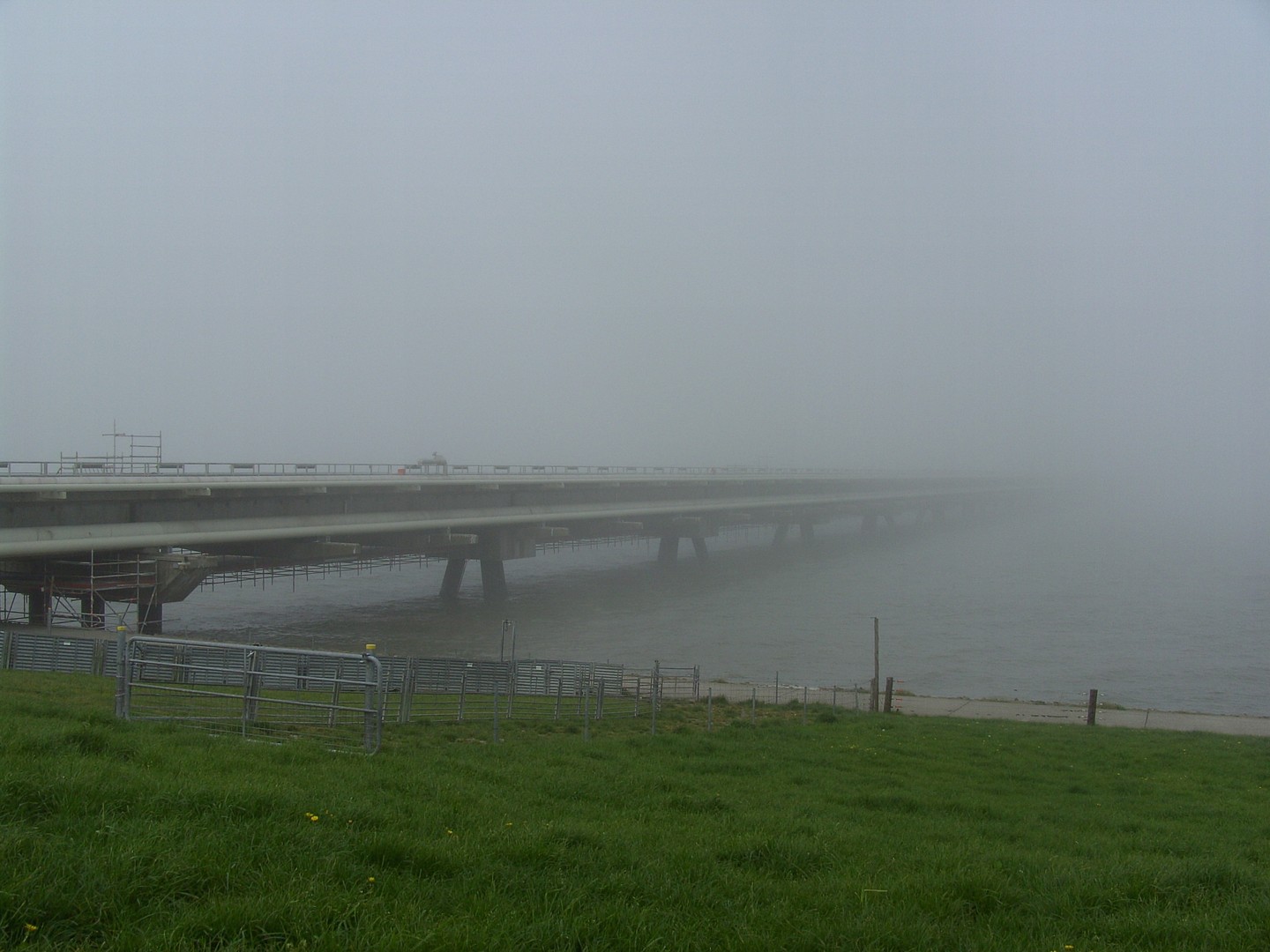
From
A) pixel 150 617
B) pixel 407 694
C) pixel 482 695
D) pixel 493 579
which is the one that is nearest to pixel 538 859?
pixel 407 694

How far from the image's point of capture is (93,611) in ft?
116

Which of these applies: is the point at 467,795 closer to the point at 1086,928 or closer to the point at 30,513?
the point at 1086,928

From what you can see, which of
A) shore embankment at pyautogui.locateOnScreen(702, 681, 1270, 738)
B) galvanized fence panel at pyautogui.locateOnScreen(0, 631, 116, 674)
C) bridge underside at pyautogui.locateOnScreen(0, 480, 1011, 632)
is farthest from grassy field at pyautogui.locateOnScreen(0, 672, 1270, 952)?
bridge underside at pyautogui.locateOnScreen(0, 480, 1011, 632)

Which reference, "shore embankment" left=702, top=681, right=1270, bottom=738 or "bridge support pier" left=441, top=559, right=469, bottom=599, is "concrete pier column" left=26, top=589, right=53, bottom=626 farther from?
"shore embankment" left=702, top=681, right=1270, bottom=738

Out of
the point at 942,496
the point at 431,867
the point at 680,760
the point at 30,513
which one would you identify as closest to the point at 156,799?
the point at 431,867

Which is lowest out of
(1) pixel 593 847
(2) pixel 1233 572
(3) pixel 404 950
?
(2) pixel 1233 572

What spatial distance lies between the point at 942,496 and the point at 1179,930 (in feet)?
457

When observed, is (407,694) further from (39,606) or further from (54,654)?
(39,606)

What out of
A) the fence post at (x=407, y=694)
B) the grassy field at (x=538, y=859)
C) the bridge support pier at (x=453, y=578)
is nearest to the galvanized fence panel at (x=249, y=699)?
the grassy field at (x=538, y=859)

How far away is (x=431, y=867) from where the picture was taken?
5.13 m

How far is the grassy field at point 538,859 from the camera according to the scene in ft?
13.9

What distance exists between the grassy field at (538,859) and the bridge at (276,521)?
26010mm

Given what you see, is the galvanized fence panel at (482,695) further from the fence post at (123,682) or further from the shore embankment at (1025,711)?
the shore embankment at (1025,711)

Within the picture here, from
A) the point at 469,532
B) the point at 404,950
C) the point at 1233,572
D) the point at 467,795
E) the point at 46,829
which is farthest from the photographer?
the point at 1233,572
